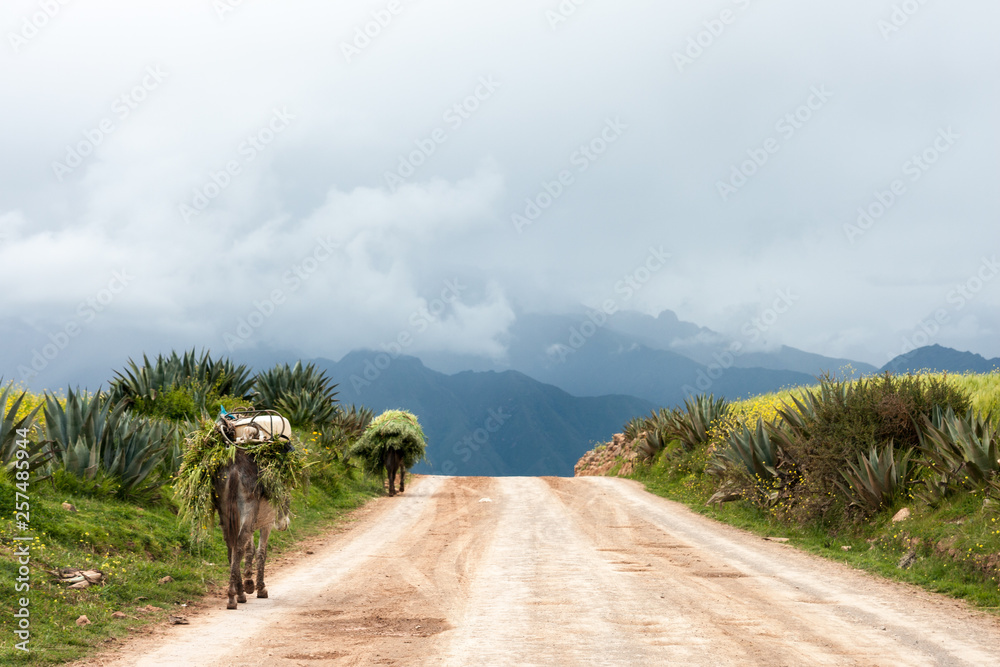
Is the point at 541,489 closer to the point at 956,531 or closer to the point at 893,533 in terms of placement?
the point at 893,533

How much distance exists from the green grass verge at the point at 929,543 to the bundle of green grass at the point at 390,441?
377 inches

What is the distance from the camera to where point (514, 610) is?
776 cm

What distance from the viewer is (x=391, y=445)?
2184 cm

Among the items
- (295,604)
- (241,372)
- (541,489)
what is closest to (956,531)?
(295,604)

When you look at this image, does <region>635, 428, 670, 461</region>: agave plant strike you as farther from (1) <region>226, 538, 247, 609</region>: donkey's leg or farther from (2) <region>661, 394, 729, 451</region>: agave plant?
(1) <region>226, 538, 247, 609</region>: donkey's leg

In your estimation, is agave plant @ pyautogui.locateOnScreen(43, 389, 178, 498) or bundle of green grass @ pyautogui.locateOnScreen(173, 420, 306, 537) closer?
bundle of green grass @ pyautogui.locateOnScreen(173, 420, 306, 537)

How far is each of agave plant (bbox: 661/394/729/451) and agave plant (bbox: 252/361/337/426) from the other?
12762 mm

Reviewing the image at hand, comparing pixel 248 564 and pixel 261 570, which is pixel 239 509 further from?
pixel 261 570

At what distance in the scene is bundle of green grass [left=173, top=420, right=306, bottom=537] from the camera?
27.4 ft

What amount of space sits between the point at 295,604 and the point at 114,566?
7.98 feet

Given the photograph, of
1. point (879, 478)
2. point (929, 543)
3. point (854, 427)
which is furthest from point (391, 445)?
point (929, 543)

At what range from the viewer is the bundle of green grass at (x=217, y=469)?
27.4 ft

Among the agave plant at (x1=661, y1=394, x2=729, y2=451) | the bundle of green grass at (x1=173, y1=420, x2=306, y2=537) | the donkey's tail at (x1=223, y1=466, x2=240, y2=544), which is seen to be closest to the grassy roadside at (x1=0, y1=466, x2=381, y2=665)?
the bundle of green grass at (x1=173, y1=420, x2=306, y2=537)

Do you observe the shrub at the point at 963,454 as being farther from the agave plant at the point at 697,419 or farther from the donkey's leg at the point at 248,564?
the agave plant at the point at 697,419
